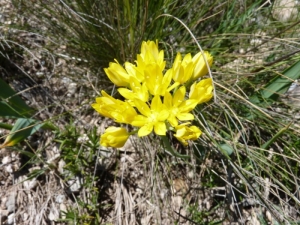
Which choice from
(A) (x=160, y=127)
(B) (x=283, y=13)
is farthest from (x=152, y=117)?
(B) (x=283, y=13)

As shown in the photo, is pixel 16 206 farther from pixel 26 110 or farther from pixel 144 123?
pixel 144 123

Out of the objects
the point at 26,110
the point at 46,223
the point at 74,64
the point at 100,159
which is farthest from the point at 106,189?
the point at 74,64

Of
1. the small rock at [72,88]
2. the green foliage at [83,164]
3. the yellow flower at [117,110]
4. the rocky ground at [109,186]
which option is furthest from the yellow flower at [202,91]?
the small rock at [72,88]

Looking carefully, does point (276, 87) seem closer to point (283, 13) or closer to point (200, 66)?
point (200, 66)

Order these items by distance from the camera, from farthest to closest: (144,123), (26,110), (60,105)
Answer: (60,105), (26,110), (144,123)

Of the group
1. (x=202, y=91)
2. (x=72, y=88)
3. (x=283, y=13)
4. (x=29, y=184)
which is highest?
(x=202, y=91)

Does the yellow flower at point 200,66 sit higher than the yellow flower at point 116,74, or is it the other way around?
the yellow flower at point 116,74

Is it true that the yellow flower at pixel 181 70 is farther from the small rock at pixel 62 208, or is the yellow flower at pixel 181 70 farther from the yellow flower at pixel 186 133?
the small rock at pixel 62 208
